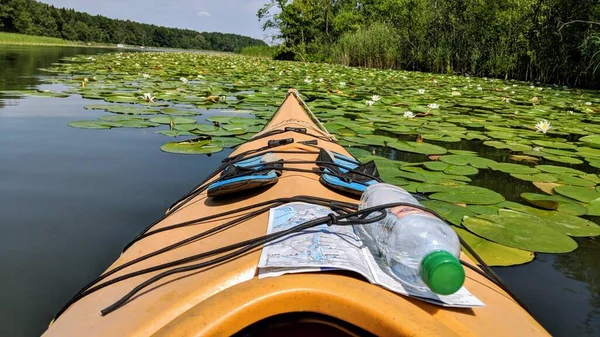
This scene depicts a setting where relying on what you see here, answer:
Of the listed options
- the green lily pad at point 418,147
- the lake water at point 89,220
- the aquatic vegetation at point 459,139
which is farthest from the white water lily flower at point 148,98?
the green lily pad at point 418,147

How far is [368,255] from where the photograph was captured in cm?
66

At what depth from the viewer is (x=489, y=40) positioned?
9211 millimetres

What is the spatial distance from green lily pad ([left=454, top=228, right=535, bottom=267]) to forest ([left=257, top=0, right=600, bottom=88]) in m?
5.34

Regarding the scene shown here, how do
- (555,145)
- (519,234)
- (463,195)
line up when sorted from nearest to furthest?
(519,234), (463,195), (555,145)

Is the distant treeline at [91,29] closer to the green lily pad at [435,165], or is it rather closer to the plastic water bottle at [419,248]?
the green lily pad at [435,165]

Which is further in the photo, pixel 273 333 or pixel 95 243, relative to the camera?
pixel 95 243

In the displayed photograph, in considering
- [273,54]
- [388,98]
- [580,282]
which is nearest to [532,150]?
[580,282]

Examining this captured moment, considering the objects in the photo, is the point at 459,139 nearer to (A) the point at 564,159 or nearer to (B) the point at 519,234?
(A) the point at 564,159

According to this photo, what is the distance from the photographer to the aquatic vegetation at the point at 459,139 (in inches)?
60.4

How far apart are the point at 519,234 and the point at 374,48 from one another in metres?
11.0

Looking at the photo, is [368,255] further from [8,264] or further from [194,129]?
[194,129]

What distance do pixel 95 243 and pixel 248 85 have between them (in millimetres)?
4692

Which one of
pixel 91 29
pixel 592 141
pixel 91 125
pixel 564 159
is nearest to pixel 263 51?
pixel 91 125

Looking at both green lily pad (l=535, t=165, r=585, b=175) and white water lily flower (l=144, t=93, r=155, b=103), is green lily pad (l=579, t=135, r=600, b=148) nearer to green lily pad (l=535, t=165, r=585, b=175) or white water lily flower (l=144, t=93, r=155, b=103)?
green lily pad (l=535, t=165, r=585, b=175)
